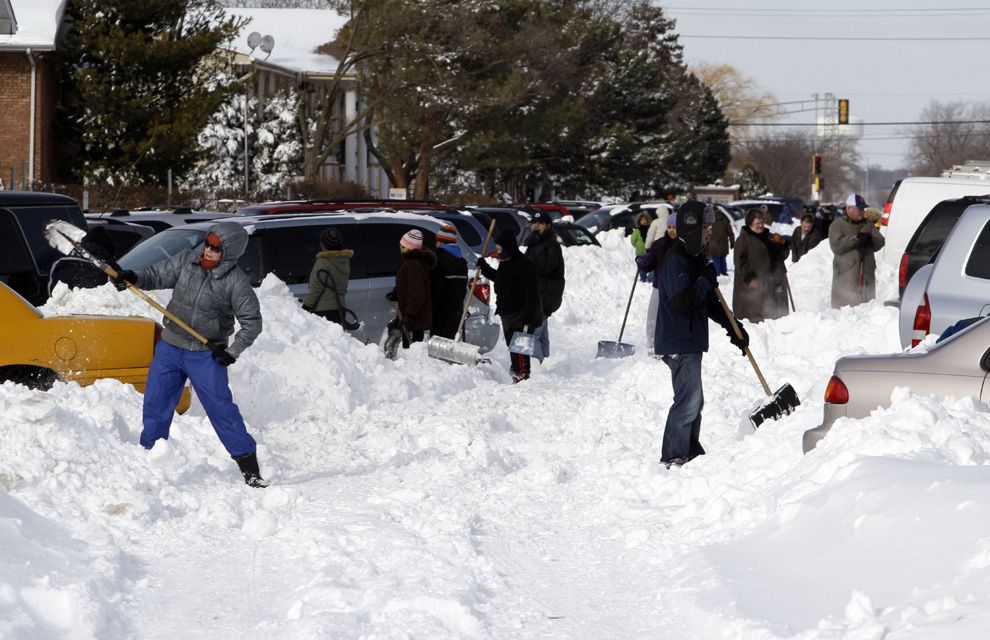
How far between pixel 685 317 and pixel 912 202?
10481 millimetres

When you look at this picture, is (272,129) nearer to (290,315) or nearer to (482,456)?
(290,315)

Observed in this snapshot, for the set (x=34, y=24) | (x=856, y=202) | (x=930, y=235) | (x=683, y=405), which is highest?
(x=34, y=24)

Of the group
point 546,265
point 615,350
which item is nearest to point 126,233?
point 546,265

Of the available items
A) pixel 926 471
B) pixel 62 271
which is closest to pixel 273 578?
pixel 926 471

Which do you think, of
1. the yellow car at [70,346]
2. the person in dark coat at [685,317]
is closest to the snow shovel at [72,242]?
the yellow car at [70,346]

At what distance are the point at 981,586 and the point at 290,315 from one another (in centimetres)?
876

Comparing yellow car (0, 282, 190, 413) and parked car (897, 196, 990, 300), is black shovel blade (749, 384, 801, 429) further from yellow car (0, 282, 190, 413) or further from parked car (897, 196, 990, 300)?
parked car (897, 196, 990, 300)

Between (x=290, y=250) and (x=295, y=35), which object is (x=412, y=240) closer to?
(x=290, y=250)

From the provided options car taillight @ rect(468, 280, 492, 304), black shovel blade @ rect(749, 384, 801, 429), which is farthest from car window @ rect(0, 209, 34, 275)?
car taillight @ rect(468, 280, 492, 304)

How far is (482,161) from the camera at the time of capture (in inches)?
1966

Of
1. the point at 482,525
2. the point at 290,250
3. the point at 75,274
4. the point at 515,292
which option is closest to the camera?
the point at 482,525

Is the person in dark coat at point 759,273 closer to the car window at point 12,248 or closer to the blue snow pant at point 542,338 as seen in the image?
the blue snow pant at point 542,338

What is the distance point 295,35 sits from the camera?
6241 cm

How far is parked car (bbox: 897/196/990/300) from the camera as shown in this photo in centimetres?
1488
